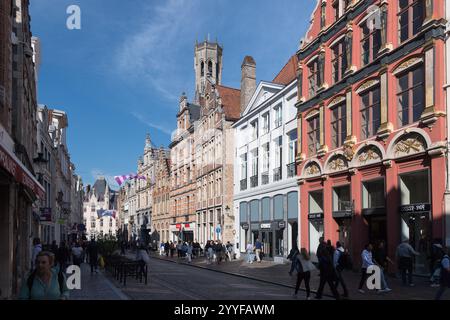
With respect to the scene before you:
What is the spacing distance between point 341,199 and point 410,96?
23.9 ft

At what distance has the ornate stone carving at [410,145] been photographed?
68.8 ft

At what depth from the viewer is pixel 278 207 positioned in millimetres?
34688

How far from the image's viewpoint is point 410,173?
71.1 ft

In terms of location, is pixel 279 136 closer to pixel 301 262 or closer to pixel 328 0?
pixel 328 0

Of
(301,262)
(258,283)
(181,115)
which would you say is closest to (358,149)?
(258,283)

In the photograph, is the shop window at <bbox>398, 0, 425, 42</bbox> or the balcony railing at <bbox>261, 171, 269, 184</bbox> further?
the balcony railing at <bbox>261, 171, 269, 184</bbox>

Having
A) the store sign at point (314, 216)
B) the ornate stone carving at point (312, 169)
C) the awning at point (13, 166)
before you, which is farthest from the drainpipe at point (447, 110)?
the awning at point (13, 166)

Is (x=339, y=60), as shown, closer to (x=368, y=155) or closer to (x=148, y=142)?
(x=368, y=155)

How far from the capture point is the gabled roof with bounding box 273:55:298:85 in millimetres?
39638

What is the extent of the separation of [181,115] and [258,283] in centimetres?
4422

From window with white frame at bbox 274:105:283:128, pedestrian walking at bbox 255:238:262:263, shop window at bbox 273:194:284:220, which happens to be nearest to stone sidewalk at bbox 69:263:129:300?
shop window at bbox 273:194:284:220

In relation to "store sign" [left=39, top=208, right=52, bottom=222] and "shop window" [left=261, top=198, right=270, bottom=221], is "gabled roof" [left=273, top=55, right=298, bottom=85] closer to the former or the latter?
"shop window" [left=261, top=198, right=270, bottom=221]

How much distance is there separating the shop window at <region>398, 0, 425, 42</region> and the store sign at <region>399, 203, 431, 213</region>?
6.93 m
